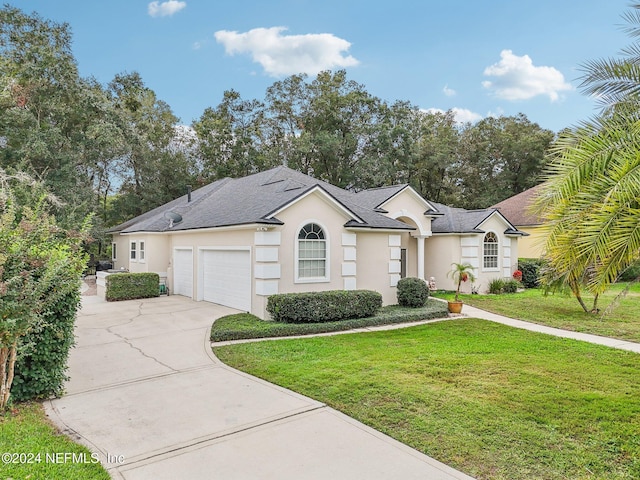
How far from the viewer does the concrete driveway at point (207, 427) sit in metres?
4.13

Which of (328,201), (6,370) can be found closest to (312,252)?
(328,201)

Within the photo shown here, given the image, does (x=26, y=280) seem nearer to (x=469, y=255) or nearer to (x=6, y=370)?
(x=6, y=370)

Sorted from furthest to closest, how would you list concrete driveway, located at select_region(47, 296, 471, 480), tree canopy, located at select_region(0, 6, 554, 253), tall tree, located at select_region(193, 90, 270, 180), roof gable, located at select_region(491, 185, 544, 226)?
tall tree, located at select_region(193, 90, 270, 180)
tree canopy, located at select_region(0, 6, 554, 253)
roof gable, located at select_region(491, 185, 544, 226)
concrete driveway, located at select_region(47, 296, 471, 480)

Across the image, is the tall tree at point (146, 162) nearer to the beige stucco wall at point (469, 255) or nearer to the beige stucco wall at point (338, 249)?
the beige stucco wall at point (338, 249)

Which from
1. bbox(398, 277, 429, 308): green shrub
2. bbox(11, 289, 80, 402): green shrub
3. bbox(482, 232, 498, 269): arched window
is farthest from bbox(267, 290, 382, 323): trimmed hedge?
bbox(482, 232, 498, 269): arched window

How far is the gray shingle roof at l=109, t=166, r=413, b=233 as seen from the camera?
13.1 m

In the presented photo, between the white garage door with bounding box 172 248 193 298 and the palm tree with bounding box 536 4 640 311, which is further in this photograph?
the white garage door with bounding box 172 248 193 298

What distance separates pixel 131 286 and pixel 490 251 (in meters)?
17.1

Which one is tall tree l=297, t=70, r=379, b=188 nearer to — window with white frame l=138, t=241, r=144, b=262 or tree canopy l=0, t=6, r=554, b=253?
tree canopy l=0, t=6, r=554, b=253

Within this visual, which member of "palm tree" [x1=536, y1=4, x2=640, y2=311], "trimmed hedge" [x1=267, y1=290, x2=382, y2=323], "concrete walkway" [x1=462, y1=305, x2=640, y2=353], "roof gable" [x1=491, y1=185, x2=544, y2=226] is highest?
"roof gable" [x1=491, y1=185, x2=544, y2=226]

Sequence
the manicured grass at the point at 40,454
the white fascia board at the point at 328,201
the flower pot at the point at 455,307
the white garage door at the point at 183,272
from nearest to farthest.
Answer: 1. the manicured grass at the point at 40,454
2. the white fascia board at the point at 328,201
3. the flower pot at the point at 455,307
4. the white garage door at the point at 183,272

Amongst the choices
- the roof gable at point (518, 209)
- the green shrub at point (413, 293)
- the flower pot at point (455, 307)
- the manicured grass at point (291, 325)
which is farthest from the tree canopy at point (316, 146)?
the flower pot at point (455, 307)

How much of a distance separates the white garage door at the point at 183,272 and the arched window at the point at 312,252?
621 cm

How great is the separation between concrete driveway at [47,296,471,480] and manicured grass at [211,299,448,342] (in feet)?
5.57
